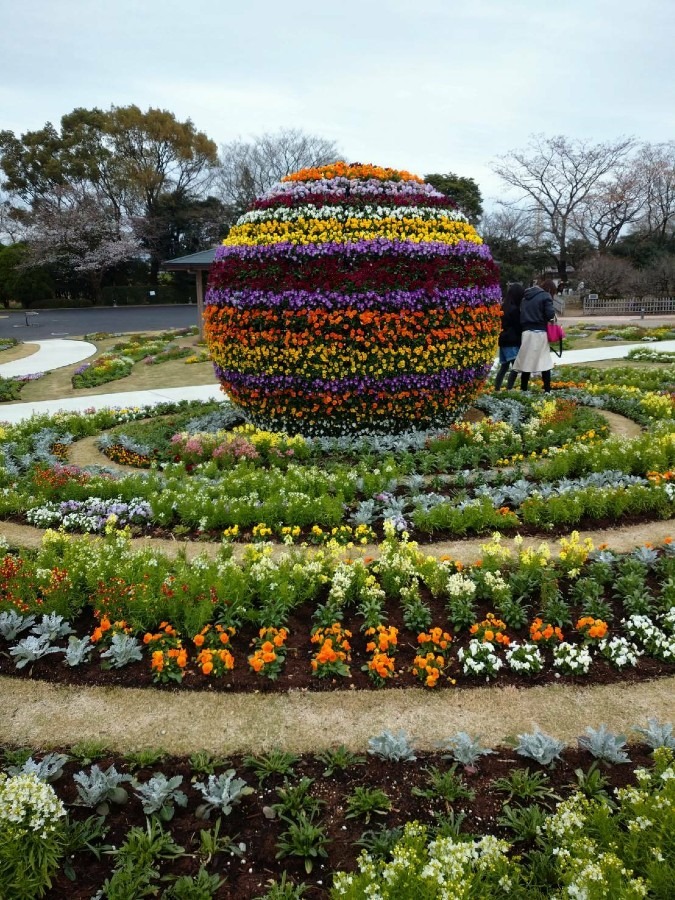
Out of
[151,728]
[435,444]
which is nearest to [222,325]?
[435,444]

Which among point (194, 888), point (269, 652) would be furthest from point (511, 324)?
point (194, 888)

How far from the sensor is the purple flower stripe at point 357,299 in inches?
283

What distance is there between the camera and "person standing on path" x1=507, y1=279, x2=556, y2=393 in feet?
32.8


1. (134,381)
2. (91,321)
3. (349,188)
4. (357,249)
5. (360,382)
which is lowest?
(134,381)

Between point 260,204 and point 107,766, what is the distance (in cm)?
674

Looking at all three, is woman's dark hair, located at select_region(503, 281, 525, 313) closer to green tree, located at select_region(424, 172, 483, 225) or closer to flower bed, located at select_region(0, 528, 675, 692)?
flower bed, located at select_region(0, 528, 675, 692)

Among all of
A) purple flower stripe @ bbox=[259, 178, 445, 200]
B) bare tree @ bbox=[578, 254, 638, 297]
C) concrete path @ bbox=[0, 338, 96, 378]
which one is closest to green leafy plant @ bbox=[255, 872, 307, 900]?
purple flower stripe @ bbox=[259, 178, 445, 200]

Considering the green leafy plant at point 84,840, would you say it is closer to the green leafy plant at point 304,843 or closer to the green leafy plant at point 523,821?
the green leafy plant at point 304,843

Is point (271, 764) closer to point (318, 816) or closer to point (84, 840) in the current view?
point (318, 816)

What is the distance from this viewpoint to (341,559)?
16.0 ft

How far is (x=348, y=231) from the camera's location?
7344mm

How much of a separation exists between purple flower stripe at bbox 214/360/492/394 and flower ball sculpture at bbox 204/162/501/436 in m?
0.01

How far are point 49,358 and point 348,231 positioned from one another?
15303mm

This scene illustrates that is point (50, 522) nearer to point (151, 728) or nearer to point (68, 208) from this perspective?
point (151, 728)
